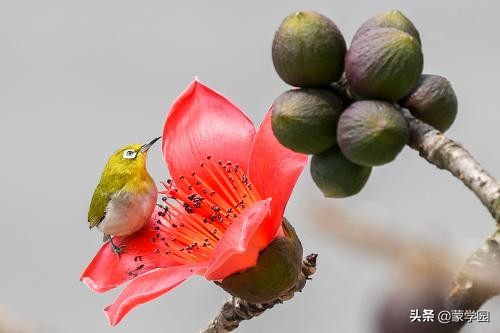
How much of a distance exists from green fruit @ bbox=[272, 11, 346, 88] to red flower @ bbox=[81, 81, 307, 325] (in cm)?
33

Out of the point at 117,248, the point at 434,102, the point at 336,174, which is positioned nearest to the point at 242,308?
the point at 117,248

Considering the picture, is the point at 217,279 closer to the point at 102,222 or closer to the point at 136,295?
the point at 136,295

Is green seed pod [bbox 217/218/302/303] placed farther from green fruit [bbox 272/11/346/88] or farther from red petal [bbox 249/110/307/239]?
green fruit [bbox 272/11/346/88]

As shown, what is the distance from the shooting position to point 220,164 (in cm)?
164

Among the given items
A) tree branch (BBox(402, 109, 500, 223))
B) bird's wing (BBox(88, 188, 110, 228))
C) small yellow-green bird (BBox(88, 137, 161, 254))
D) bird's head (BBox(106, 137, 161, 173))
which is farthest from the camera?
bird's head (BBox(106, 137, 161, 173))

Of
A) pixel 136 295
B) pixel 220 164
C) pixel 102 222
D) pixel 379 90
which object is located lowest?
pixel 102 222

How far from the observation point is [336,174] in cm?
102

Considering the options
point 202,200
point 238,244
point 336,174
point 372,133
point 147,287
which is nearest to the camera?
point 372,133

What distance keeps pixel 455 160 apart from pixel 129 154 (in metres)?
1.60

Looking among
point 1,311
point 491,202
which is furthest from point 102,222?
point 491,202

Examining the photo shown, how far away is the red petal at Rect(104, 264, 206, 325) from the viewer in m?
1.36

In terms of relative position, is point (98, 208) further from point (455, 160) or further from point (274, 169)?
point (455, 160)

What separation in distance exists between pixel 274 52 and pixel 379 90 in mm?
154

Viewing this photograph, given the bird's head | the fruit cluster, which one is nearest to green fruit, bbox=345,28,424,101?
the fruit cluster
